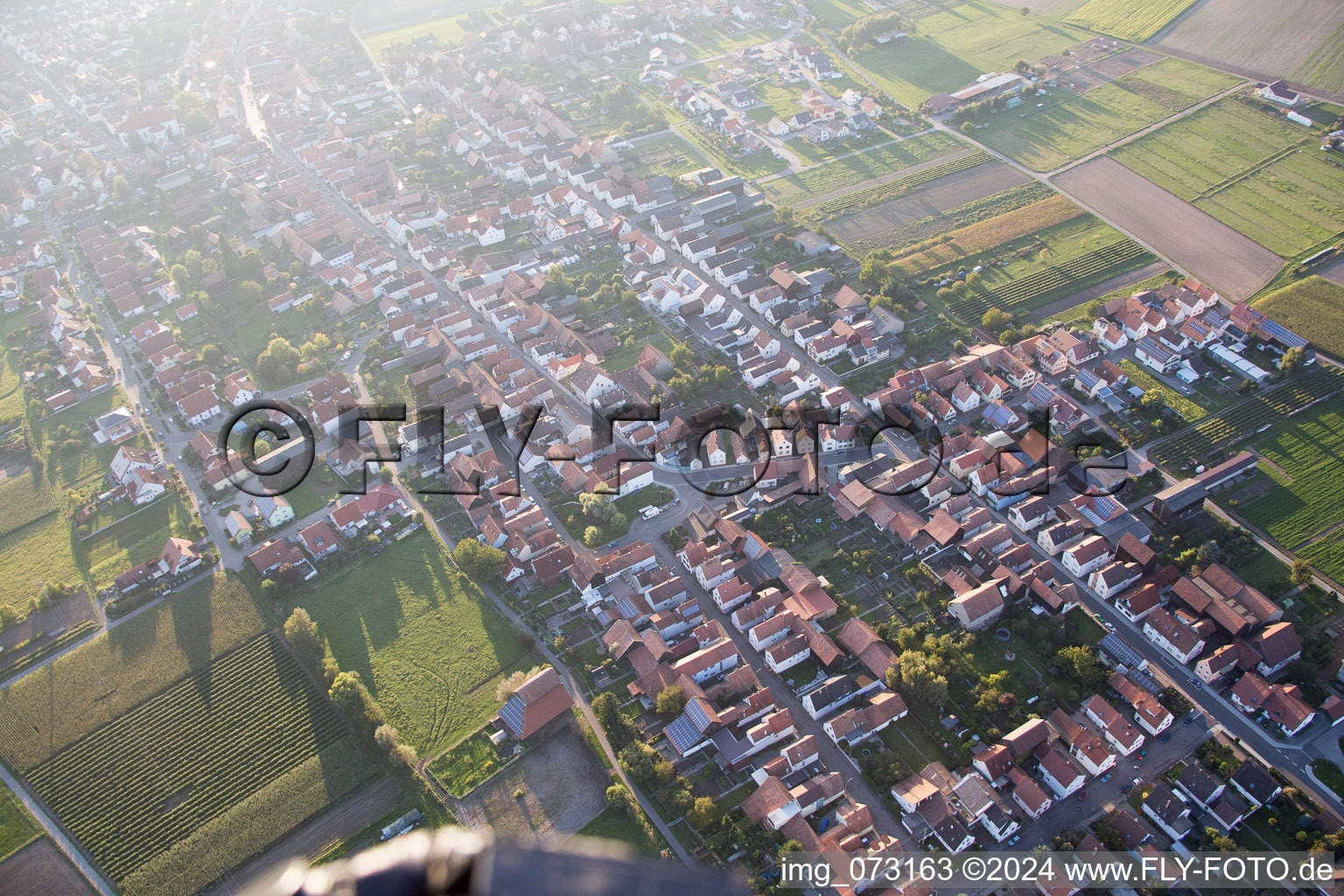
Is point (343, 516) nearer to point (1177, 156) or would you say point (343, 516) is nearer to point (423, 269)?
point (423, 269)

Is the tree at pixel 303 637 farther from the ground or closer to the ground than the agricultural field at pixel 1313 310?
farther from the ground

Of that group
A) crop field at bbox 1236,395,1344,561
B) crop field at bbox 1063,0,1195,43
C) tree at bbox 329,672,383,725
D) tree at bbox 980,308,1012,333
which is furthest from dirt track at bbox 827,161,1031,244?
tree at bbox 329,672,383,725

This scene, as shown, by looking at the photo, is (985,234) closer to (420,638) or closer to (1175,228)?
(1175,228)

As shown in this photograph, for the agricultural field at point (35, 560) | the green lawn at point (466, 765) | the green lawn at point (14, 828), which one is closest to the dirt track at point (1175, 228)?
the green lawn at point (466, 765)

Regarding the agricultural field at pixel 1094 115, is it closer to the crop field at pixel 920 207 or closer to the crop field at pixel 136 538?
the crop field at pixel 920 207

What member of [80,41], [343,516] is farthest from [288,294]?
[80,41]

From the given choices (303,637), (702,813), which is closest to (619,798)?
(702,813)
